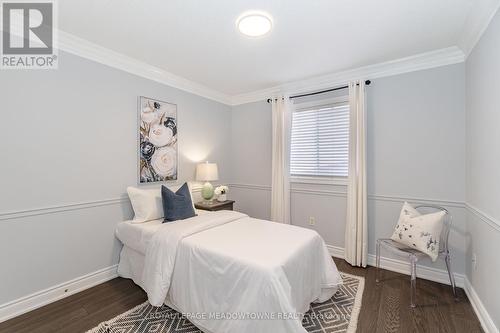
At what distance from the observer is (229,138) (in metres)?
4.25

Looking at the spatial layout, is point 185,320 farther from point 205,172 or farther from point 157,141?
point 157,141

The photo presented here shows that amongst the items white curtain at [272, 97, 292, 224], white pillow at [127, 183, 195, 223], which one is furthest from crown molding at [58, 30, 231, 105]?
white pillow at [127, 183, 195, 223]

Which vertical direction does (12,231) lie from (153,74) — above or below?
below

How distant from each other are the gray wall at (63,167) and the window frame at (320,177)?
2156 mm

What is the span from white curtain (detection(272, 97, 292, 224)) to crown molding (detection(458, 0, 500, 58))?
201 centimetres

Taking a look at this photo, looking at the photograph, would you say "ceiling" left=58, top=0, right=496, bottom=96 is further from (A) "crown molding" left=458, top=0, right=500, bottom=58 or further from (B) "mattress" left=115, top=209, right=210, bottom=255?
(B) "mattress" left=115, top=209, right=210, bottom=255

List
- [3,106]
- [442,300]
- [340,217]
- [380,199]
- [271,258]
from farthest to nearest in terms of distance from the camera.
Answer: [340,217] < [380,199] < [442,300] < [3,106] < [271,258]

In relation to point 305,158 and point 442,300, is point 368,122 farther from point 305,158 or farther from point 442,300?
point 442,300

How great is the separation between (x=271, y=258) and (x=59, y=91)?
2.50 metres

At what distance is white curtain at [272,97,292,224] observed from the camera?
3.51m

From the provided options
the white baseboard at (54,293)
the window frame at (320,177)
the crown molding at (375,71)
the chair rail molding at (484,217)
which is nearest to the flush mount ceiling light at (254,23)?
the crown molding at (375,71)

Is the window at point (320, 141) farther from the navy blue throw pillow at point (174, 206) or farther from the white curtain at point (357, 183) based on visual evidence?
the navy blue throw pillow at point (174, 206)

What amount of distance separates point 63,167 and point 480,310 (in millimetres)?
3962

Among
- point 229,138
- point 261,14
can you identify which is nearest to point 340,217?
point 229,138
